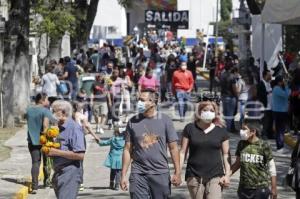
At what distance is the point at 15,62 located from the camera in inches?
955

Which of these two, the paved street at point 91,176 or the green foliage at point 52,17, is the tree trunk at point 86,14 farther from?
the paved street at point 91,176

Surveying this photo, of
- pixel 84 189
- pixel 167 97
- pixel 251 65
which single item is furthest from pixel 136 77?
pixel 84 189

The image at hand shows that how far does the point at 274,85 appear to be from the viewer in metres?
19.2

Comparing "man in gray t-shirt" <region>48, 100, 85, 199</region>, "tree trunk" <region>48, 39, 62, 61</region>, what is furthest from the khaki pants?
"tree trunk" <region>48, 39, 62, 61</region>

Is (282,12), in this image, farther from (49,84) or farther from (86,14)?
(86,14)

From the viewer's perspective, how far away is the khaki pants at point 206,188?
30.4 feet

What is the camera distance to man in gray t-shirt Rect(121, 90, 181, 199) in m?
9.09

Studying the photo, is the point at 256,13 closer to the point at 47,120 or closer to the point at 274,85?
the point at 274,85

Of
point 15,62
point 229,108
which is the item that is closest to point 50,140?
point 229,108

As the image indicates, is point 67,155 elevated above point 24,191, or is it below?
above

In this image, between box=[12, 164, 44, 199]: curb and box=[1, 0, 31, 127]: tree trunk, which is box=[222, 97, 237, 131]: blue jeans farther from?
box=[12, 164, 44, 199]: curb

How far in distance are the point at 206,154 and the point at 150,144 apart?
662mm

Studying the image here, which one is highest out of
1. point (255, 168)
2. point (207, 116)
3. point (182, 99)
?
point (207, 116)

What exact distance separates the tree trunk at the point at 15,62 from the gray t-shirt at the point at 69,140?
1396 cm
